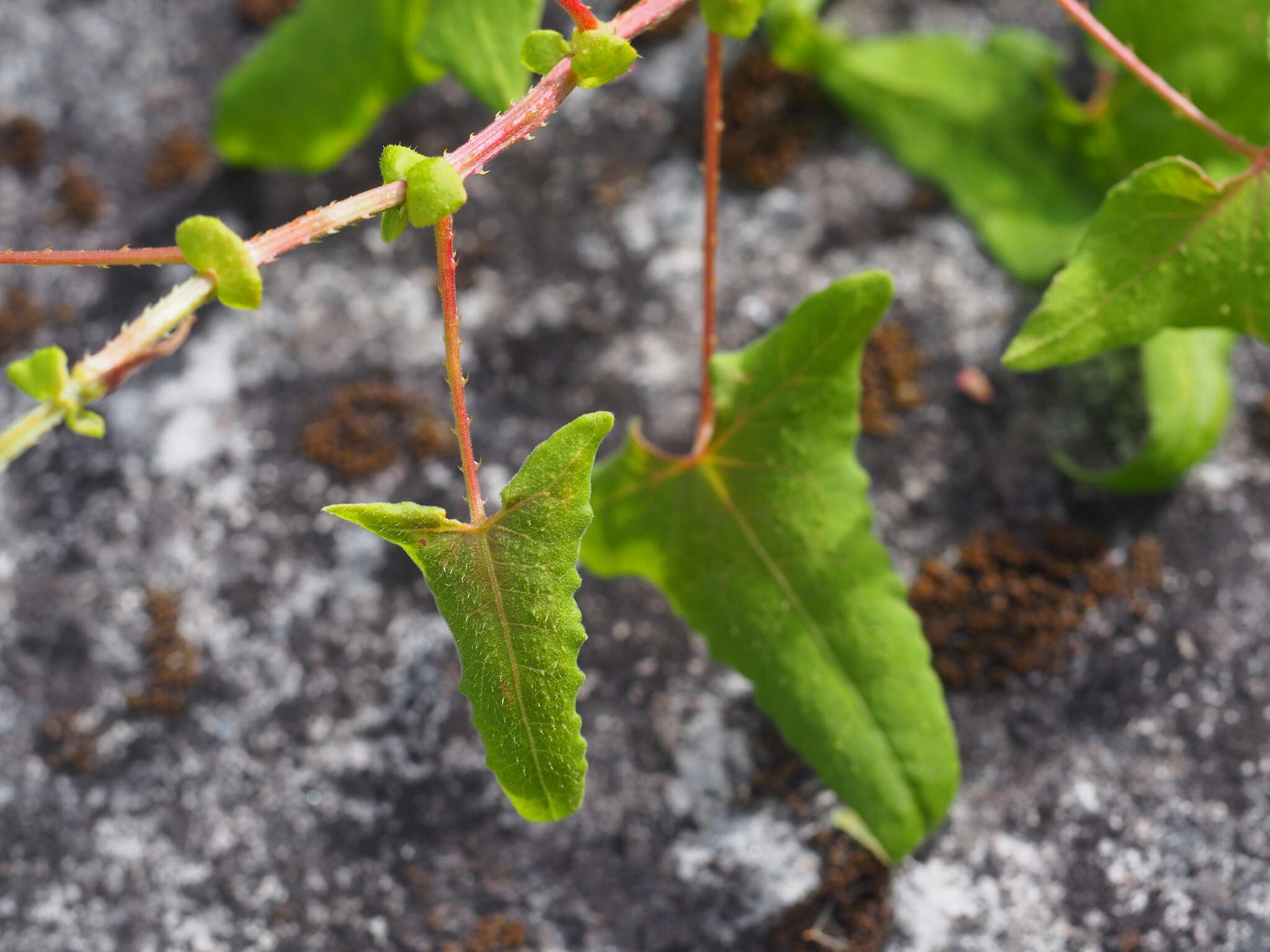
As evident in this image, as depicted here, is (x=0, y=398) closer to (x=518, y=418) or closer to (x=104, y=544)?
(x=104, y=544)

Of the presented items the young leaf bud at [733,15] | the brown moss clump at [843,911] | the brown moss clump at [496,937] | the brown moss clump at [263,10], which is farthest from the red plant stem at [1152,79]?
the brown moss clump at [263,10]

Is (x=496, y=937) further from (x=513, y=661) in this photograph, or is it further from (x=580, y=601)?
(x=513, y=661)

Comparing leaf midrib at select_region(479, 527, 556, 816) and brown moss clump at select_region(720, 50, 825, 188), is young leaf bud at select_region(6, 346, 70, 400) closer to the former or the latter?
leaf midrib at select_region(479, 527, 556, 816)

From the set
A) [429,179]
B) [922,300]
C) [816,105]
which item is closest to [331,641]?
[429,179]

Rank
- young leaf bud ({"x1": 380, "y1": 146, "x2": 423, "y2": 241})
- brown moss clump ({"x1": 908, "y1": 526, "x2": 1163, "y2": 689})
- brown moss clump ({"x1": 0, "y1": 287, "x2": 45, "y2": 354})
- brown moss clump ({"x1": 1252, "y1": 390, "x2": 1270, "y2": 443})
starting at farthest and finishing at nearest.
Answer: brown moss clump ({"x1": 0, "y1": 287, "x2": 45, "y2": 354})
brown moss clump ({"x1": 1252, "y1": 390, "x2": 1270, "y2": 443})
brown moss clump ({"x1": 908, "y1": 526, "x2": 1163, "y2": 689})
young leaf bud ({"x1": 380, "y1": 146, "x2": 423, "y2": 241})

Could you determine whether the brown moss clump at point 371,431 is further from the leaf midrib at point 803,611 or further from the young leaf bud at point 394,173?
the young leaf bud at point 394,173

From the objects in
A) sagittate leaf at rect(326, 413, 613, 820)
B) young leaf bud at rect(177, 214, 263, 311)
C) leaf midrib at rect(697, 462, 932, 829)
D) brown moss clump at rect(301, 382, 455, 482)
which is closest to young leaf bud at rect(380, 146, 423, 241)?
young leaf bud at rect(177, 214, 263, 311)

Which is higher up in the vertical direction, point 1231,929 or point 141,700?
point 141,700
